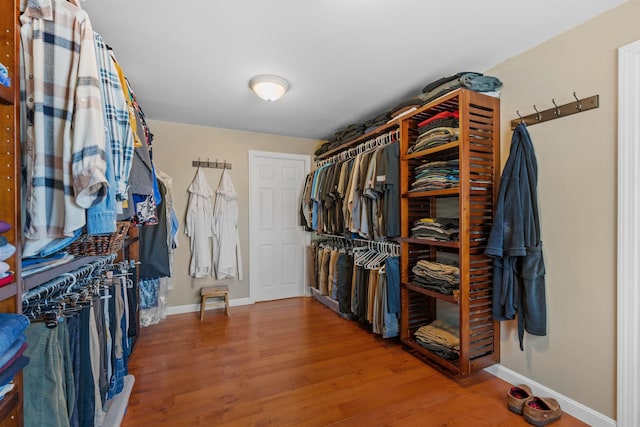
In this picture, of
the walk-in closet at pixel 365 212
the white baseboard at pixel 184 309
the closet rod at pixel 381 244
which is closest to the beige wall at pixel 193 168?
the white baseboard at pixel 184 309

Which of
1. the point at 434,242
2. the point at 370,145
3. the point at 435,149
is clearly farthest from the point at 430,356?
the point at 370,145

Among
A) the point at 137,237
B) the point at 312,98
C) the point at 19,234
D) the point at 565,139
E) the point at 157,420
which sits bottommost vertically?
the point at 157,420

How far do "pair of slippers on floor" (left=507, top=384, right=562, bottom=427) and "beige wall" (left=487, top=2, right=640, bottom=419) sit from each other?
0.49 ft

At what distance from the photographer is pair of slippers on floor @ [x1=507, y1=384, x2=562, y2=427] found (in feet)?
5.23

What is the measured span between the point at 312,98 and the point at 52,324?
97.3 inches

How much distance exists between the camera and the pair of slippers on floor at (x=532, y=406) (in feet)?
5.23

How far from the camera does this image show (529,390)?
1824 mm

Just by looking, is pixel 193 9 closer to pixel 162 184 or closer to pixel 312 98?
pixel 312 98

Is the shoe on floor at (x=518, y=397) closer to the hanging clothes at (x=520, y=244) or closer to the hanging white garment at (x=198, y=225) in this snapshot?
the hanging clothes at (x=520, y=244)

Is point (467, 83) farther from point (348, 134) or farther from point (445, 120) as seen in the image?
point (348, 134)

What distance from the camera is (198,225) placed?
344 cm

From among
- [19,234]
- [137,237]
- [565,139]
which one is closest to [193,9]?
[19,234]

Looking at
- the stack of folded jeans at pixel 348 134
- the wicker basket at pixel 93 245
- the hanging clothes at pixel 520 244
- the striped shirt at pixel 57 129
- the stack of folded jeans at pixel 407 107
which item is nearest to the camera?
the striped shirt at pixel 57 129

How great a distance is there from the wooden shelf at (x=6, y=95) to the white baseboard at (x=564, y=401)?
2.91 meters
